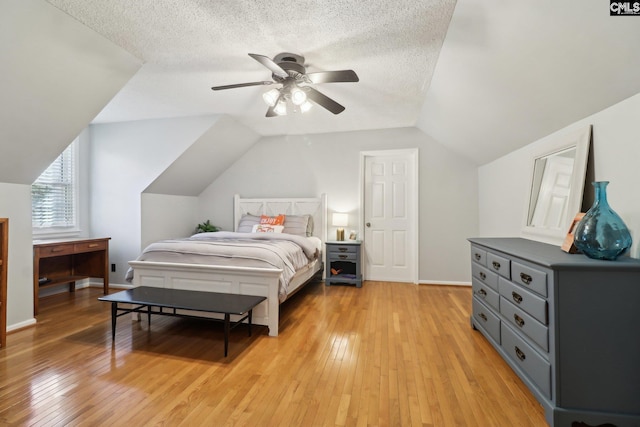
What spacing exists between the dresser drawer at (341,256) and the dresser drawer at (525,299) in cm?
254

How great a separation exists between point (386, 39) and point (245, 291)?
256cm

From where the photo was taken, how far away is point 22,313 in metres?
3.05

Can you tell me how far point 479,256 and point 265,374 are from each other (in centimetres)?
208

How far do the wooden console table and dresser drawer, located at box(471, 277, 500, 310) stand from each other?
15.3ft

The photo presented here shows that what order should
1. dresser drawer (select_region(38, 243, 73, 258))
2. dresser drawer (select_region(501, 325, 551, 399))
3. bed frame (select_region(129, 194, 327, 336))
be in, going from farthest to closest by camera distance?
dresser drawer (select_region(38, 243, 73, 258))
bed frame (select_region(129, 194, 327, 336))
dresser drawer (select_region(501, 325, 551, 399))

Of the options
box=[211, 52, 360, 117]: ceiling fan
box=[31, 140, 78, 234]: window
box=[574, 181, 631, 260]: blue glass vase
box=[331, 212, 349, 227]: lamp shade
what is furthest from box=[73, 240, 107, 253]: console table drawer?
box=[574, 181, 631, 260]: blue glass vase

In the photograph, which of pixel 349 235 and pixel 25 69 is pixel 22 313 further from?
pixel 349 235

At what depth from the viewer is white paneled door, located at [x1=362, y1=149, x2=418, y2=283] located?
16.3 feet

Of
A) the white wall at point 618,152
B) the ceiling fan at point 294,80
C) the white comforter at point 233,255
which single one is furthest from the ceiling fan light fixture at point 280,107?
the white wall at point 618,152

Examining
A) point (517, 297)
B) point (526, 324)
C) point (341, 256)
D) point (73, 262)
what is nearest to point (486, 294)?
point (517, 297)

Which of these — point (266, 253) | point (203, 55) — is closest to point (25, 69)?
point (203, 55)

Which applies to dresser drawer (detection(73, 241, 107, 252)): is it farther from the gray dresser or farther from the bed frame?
the gray dresser

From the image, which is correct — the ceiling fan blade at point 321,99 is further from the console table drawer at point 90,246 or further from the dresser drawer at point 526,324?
the console table drawer at point 90,246

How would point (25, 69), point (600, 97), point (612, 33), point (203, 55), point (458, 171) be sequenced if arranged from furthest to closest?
1. point (458, 171)
2. point (203, 55)
3. point (25, 69)
4. point (600, 97)
5. point (612, 33)
